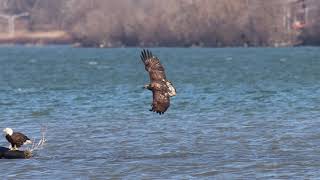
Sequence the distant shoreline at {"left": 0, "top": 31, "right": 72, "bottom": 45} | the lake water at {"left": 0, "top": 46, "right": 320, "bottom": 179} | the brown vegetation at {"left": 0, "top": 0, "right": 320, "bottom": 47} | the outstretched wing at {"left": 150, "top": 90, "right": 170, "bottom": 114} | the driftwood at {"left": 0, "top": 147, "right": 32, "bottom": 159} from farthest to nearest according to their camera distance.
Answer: the distant shoreline at {"left": 0, "top": 31, "right": 72, "bottom": 45} < the brown vegetation at {"left": 0, "top": 0, "right": 320, "bottom": 47} < the driftwood at {"left": 0, "top": 147, "right": 32, "bottom": 159} < the lake water at {"left": 0, "top": 46, "right": 320, "bottom": 179} < the outstretched wing at {"left": 150, "top": 90, "right": 170, "bottom": 114}

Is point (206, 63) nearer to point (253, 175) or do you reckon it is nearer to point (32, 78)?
point (32, 78)

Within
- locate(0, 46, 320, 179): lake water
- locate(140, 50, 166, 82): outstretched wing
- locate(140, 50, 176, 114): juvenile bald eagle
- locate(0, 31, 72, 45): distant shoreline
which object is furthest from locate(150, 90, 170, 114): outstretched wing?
locate(0, 31, 72, 45): distant shoreline

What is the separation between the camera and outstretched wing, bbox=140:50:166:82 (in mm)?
16062

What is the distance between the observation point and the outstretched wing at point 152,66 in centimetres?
1606

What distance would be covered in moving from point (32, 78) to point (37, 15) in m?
96.1

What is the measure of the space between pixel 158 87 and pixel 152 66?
21.2 inches

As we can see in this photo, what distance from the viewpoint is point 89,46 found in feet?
352

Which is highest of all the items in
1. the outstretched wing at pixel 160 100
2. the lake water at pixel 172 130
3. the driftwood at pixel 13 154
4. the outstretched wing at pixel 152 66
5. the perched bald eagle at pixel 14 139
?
the outstretched wing at pixel 152 66

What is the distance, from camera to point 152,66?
1622 centimetres

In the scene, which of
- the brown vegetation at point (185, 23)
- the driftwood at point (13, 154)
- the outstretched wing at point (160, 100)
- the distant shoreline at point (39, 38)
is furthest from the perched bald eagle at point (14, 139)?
the distant shoreline at point (39, 38)

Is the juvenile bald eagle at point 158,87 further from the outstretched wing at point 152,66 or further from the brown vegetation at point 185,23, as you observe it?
the brown vegetation at point 185,23

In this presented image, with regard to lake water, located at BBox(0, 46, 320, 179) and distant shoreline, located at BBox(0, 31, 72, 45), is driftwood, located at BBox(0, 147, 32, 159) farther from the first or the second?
distant shoreline, located at BBox(0, 31, 72, 45)

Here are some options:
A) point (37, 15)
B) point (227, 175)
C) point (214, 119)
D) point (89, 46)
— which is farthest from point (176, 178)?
point (37, 15)

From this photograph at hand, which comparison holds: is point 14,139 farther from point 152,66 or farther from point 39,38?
point 39,38
